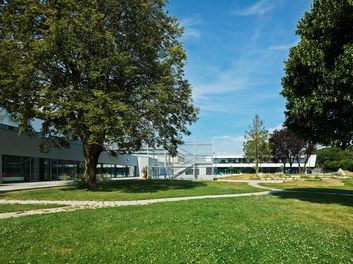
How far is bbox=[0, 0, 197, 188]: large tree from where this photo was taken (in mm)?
18875

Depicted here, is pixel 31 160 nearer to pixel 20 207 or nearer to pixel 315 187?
pixel 20 207

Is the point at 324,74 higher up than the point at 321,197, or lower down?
higher up

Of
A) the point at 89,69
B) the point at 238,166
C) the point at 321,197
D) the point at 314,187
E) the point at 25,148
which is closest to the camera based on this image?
the point at 321,197

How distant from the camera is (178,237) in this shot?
7871 mm

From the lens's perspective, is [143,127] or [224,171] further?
[224,171]

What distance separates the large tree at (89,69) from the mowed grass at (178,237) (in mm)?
9192

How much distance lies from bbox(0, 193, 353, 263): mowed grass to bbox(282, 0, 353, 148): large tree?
4.49 metres

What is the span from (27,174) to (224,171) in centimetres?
7218

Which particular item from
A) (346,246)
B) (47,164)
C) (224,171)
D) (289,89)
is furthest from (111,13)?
(224,171)

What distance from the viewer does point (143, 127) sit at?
2267 cm

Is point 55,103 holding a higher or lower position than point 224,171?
higher

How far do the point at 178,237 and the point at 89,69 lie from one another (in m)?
14.3

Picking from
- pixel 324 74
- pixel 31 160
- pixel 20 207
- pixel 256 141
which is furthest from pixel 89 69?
pixel 256 141

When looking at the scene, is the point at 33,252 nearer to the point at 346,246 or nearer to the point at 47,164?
the point at 346,246
